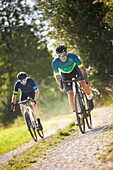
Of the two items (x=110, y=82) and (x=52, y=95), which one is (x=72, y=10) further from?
(x=52, y=95)

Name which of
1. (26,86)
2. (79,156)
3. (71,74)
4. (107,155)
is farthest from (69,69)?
(107,155)

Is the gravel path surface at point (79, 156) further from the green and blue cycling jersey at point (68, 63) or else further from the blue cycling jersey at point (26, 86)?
the blue cycling jersey at point (26, 86)

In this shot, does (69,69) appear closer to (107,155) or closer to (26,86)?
(26,86)

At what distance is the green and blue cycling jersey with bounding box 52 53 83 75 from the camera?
7320 millimetres

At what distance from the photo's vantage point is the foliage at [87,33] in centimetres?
1145

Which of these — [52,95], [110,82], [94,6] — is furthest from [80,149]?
[52,95]

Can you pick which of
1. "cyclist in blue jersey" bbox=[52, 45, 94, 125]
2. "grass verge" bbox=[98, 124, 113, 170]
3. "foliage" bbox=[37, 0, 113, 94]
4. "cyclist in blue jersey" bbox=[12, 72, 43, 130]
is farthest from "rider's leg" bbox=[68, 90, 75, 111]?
"foliage" bbox=[37, 0, 113, 94]

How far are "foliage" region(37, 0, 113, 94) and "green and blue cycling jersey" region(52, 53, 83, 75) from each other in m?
4.25

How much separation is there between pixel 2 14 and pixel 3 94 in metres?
6.84

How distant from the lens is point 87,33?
1175 centimetres

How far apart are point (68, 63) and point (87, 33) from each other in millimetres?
4805

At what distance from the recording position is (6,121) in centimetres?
2291

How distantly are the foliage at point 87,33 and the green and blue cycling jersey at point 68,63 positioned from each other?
4.25 metres

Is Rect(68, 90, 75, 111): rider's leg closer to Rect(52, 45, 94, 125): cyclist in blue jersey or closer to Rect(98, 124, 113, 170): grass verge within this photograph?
Rect(52, 45, 94, 125): cyclist in blue jersey
